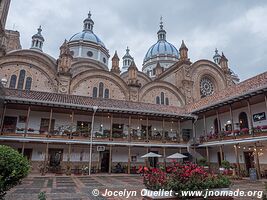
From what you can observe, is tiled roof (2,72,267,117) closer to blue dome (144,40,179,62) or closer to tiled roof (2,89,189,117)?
tiled roof (2,89,189,117)

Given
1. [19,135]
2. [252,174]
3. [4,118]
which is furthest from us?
[4,118]

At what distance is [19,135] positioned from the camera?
18.1 m

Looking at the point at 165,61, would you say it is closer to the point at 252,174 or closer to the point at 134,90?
the point at 134,90

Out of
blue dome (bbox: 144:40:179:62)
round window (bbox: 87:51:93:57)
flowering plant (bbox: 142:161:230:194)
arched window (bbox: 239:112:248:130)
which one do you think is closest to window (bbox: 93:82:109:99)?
round window (bbox: 87:51:93:57)

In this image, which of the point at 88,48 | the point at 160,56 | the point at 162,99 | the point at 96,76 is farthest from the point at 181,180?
the point at 160,56

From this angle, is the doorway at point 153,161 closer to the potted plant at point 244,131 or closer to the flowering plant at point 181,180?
the potted plant at point 244,131

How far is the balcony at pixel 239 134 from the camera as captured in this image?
16.3m

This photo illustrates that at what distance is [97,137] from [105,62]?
27.9 meters

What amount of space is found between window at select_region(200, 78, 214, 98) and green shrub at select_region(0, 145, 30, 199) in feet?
113

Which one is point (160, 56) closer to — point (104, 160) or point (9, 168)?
point (104, 160)

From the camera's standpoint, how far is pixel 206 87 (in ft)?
125

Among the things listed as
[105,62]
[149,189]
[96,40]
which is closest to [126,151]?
[149,189]

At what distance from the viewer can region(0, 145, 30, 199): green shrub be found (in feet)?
19.3

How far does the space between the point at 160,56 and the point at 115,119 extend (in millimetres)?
34016
